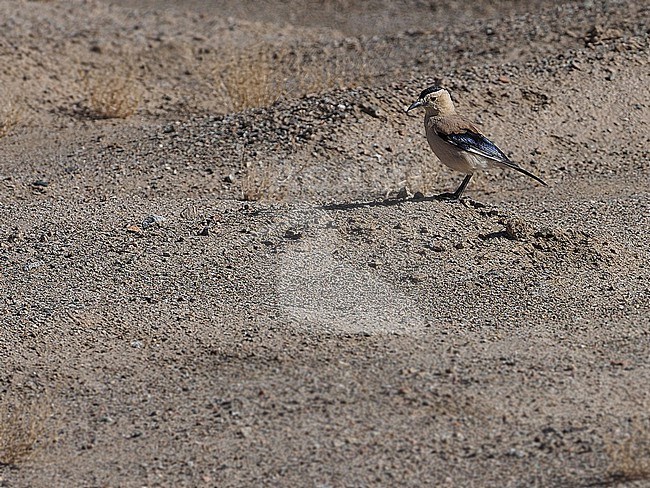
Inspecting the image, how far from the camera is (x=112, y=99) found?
1179 centimetres

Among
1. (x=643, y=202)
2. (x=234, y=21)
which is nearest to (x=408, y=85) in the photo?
(x=643, y=202)

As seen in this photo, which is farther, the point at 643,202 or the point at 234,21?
the point at 234,21

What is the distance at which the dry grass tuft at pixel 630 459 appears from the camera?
17.3 feet

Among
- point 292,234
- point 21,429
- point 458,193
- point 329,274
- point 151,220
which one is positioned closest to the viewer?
point 21,429

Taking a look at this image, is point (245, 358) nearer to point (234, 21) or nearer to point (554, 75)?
point (554, 75)

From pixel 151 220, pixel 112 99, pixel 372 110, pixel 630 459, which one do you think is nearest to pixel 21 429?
pixel 151 220

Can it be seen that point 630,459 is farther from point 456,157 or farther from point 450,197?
point 450,197

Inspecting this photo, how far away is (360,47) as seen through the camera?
1423 cm

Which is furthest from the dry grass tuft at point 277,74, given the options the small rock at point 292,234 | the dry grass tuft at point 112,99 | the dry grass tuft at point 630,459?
the dry grass tuft at point 630,459

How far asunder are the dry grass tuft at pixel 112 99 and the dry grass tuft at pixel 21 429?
608cm

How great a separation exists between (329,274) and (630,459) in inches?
106

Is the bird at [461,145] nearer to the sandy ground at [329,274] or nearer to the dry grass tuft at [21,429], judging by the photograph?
the sandy ground at [329,274]

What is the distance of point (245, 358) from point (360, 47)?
8.40 meters

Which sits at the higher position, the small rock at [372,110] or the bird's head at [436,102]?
the bird's head at [436,102]
